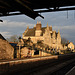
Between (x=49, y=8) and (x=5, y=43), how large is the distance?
15.5 m

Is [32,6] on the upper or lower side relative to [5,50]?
upper

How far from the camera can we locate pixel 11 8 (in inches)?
341

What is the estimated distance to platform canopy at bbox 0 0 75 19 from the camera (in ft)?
25.3

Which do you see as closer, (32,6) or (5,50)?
(32,6)

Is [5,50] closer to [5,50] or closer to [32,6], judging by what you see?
[5,50]

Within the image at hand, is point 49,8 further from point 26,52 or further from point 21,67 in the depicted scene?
point 26,52

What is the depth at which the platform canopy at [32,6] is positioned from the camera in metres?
7.72

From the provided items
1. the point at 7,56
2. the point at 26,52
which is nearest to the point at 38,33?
the point at 26,52

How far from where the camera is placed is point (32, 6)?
334 inches

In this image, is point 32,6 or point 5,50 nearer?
point 32,6

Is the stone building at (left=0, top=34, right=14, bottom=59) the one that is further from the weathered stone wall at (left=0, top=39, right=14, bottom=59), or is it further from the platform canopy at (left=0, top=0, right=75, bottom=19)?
the platform canopy at (left=0, top=0, right=75, bottom=19)

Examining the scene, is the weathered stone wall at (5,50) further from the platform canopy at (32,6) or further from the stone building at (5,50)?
the platform canopy at (32,6)

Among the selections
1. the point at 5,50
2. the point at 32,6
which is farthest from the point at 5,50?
the point at 32,6

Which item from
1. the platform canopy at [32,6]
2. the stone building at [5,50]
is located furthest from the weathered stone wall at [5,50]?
the platform canopy at [32,6]
